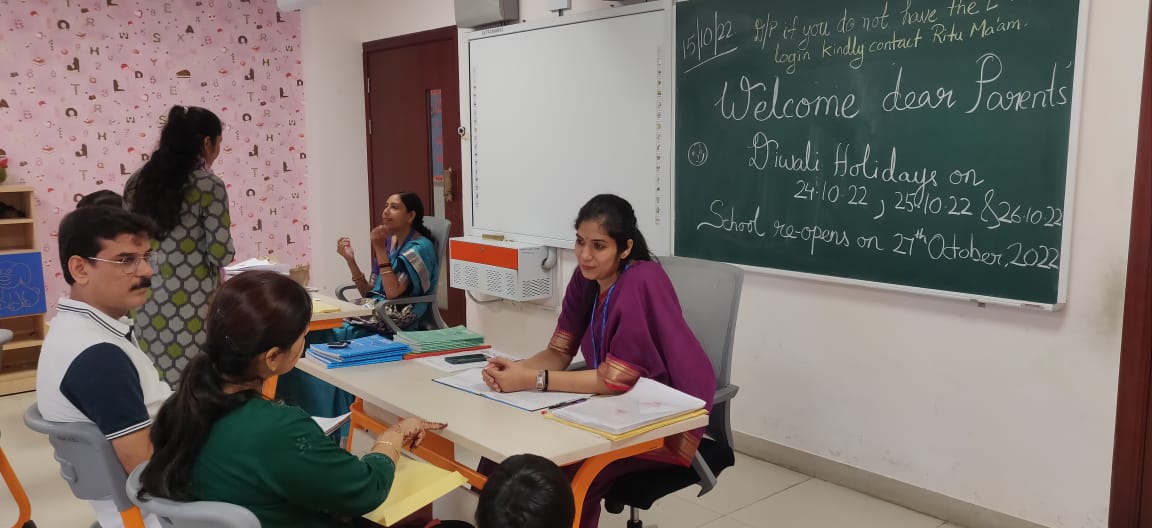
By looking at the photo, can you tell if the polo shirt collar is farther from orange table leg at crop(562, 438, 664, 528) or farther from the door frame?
the door frame

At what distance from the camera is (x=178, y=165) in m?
2.92

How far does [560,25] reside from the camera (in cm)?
427

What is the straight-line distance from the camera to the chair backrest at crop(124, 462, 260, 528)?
1.33 meters

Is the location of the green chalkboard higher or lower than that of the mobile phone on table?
higher

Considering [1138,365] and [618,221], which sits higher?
[618,221]

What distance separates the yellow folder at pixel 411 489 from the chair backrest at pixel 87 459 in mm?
562

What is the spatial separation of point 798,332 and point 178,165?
239 centimetres

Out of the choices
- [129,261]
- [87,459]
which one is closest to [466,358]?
[129,261]

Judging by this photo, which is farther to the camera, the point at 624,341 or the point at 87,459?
the point at 624,341

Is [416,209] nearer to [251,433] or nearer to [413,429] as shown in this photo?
[413,429]

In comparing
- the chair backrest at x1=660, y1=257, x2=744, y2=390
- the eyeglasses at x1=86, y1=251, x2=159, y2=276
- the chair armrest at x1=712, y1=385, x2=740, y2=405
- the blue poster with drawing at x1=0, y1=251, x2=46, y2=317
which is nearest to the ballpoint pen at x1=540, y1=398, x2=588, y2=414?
the chair armrest at x1=712, y1=385, x2=740, y2=405

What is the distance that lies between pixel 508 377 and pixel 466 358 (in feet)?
1.34

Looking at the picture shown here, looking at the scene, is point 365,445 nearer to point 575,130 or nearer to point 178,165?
point 178,165

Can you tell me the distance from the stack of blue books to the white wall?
5.39ft
